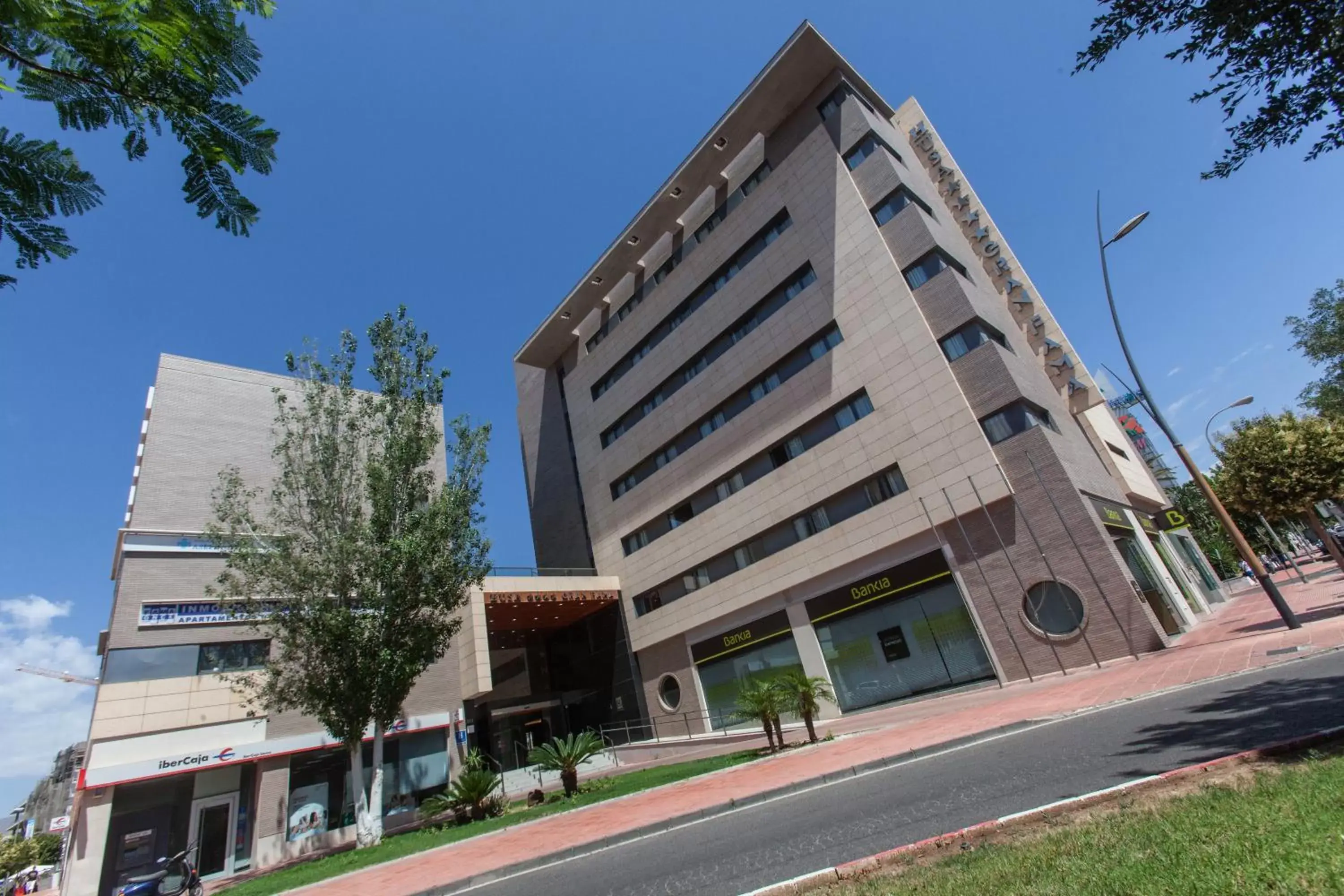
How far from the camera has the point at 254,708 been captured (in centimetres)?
1977

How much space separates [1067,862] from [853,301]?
22.4 meters

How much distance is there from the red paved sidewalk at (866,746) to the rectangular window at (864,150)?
68.3 feet

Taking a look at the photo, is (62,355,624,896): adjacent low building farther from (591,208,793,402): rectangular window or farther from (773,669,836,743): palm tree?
(591,208,793,402): rectangular window

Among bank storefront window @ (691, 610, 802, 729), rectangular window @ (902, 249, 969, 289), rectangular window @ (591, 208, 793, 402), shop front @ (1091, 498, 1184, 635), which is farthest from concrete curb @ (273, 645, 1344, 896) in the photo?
rectangular window @ (591, 208, 793, 402)

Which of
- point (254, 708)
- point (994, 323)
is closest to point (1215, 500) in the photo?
point (994, 323)

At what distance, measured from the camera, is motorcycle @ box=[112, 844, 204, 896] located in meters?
13.2

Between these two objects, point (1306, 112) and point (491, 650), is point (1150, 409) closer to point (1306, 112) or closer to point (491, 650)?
point (1306, 112)

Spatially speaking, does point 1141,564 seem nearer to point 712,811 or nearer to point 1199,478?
point 1199,478

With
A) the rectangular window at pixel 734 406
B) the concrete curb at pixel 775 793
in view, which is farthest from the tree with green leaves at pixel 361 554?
the rectangular window at pixel 734 406

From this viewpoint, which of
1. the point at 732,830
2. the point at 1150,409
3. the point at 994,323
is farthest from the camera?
the point at 994,323

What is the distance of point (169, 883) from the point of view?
14.1m

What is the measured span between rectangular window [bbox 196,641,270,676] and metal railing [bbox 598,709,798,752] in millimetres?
13345

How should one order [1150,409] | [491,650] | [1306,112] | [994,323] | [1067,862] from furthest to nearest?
[491,650] < [994,323] < [1150,409] < [1306,112] < [1067,862]

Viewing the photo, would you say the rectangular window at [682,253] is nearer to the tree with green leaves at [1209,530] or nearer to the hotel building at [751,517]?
the hotel building at [751,517]
